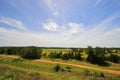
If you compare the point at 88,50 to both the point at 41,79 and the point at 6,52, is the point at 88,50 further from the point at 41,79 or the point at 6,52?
the point at 6,52

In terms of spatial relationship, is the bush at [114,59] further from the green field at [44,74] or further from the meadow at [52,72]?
the green field at [44,74]

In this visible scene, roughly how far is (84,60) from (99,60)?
644cm

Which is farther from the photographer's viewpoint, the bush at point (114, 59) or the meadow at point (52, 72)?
the bush at point (114, 59)

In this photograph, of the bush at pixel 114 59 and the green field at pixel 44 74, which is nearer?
the green field at pixel 44 74

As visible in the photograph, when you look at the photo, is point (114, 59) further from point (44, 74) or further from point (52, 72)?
point (44, 74)

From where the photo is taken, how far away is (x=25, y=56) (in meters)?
65.5

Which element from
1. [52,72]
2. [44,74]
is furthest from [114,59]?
[44,74]

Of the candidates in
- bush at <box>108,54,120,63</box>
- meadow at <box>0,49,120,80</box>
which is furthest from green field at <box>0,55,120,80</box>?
bush at <box>108,54,120,63</box>

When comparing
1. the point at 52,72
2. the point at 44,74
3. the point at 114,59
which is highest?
the point at 114,59

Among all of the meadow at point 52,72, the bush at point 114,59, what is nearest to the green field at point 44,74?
the meadow at point 52,72

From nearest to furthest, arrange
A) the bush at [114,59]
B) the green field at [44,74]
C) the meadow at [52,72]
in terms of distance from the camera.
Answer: the green field at [44,74] < the meadow at [52,72] < the bush at [114,59]

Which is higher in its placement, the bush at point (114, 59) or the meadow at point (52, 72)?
the bush at point (114, 59)

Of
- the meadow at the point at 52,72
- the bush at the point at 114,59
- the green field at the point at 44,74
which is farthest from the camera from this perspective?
the bush at the point at 114,59

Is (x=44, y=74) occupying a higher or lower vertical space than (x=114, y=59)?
lower
